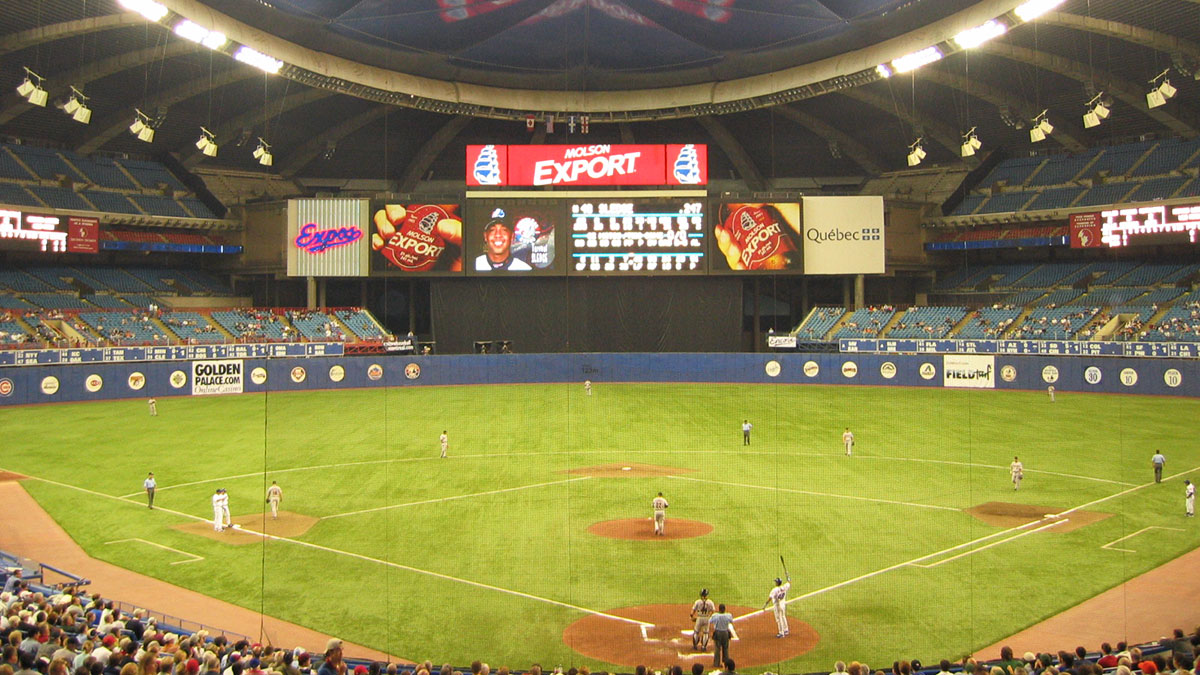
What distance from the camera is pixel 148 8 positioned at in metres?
37.2

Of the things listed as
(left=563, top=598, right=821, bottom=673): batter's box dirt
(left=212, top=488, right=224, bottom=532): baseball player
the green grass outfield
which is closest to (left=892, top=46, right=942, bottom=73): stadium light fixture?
the green grass outfield

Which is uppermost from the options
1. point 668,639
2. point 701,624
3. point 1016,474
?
point 1016,474

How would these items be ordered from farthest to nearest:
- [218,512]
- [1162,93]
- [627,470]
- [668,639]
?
1. [1162,93]
2. [627,470]
3. [218,512]
4. [668,639]

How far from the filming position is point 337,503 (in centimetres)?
2762

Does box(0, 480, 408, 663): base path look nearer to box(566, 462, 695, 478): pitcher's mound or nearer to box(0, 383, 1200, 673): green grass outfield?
box(0, 383, 1200, 673): green grass outfield

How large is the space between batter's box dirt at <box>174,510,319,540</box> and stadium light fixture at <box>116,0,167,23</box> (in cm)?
2344

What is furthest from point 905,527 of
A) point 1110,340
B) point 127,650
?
point 1110,340

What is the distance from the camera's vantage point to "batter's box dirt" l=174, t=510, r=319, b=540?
24.0 meters

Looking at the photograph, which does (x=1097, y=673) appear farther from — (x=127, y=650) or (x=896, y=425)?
(x=896, y=425)

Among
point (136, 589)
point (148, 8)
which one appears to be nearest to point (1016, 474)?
point (136, 589)

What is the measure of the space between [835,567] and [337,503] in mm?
15581

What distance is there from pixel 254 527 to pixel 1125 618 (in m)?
21.9

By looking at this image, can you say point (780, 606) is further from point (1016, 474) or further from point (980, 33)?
point (980, 33)

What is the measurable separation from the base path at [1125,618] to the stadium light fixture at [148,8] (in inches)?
1531
